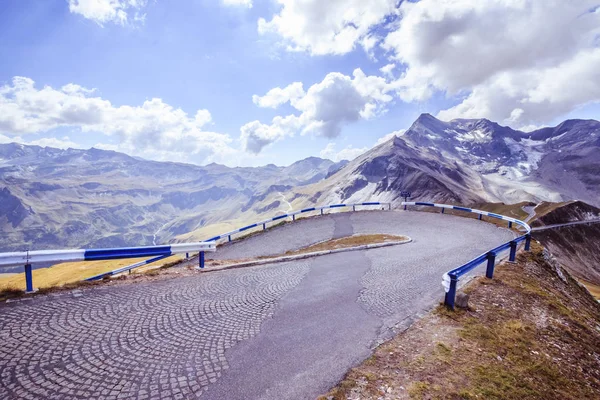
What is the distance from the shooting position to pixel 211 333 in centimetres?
671

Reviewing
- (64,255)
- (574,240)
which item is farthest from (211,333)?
(574,240)

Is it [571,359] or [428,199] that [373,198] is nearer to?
[428,199]

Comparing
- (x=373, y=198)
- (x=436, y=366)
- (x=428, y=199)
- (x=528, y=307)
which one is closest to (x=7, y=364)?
(x=436, y=366)

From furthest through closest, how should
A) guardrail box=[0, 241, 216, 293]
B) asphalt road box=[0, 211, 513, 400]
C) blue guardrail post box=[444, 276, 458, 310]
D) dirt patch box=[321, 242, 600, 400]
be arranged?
1. blue guardrail post box=[444, 276, 458, 310]
2. guardrail box=[0, 241, 216, 293]
3. dirt patch box=[321, 242, 600, 400]
4. asphalt road box=[0, 211, 513, 400]

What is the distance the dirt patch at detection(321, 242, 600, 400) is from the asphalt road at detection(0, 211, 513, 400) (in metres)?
0.62

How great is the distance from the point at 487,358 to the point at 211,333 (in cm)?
602

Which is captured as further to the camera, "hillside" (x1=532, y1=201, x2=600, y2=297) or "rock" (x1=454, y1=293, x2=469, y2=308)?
"hillside" (x1=532, y1=201, x2=600, y2=297)

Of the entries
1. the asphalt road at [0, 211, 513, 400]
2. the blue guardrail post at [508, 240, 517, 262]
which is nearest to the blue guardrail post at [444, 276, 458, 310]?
the asphalt road at [0, 211, 513, 400]

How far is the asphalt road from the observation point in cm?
504

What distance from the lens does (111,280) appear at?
986cm

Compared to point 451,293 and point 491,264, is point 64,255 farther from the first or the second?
point 491,264

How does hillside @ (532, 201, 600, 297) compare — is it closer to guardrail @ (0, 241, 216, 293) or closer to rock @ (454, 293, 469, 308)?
rock @ (454, 293, 469, 308)

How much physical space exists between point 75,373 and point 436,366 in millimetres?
6622

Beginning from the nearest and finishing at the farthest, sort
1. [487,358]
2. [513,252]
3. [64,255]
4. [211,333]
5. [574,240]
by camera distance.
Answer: [487,358] → [211,333] → [64,255] → [513,252] → [574,240]
